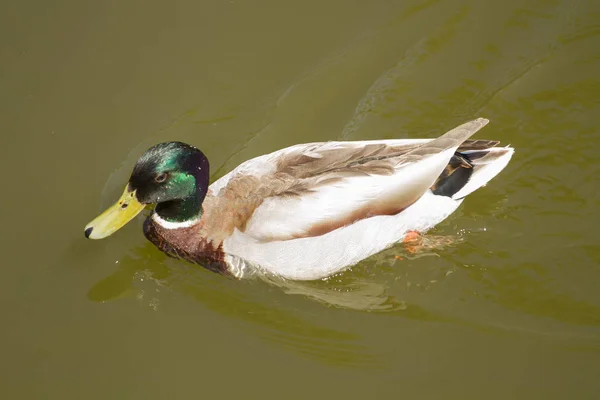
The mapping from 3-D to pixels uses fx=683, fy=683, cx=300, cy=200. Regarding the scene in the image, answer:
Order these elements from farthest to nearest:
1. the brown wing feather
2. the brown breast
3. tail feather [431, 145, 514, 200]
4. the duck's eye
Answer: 1. tail feather [431, 145, 514, 200]
2. the brown breast
3. the brown wing feather
4. the duck's eye

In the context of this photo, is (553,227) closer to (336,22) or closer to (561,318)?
(561,318)

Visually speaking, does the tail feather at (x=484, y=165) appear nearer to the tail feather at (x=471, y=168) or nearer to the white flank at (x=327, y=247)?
the tail feather at (x=471, y=168)

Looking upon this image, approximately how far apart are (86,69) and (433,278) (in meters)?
3.82

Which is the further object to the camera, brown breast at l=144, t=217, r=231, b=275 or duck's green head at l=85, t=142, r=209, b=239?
brown breast at l=144, t=217, r=231, b=275

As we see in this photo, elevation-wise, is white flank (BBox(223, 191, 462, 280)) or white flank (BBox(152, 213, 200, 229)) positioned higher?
white flank (BBox(152, 213, 200, 229))

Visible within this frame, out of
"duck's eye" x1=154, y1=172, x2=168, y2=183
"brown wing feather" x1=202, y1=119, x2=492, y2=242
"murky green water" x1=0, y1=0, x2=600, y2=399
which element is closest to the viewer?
"murky green water" x1=0, y1=0, x2=600, y2=399

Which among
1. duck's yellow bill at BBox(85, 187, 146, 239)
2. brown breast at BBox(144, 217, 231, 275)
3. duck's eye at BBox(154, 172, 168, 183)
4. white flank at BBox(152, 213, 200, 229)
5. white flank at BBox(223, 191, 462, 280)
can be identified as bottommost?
white flank at BBox(223, 191, 462, 280)

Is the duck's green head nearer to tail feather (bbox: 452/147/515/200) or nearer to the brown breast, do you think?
the brown breast

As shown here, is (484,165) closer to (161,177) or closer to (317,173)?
(317,173)

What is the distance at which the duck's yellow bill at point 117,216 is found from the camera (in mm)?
4863

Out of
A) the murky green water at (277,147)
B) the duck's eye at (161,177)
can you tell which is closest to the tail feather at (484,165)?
the murky green water at (277,147)

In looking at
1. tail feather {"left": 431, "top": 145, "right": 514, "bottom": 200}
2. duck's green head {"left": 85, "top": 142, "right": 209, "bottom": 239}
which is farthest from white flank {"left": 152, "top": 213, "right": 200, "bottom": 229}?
tail feather {"left": 431, "top": 145, "right": 514, "bottom": 200}

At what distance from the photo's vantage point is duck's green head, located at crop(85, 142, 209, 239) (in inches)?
189

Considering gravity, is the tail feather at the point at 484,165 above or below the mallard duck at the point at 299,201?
below
